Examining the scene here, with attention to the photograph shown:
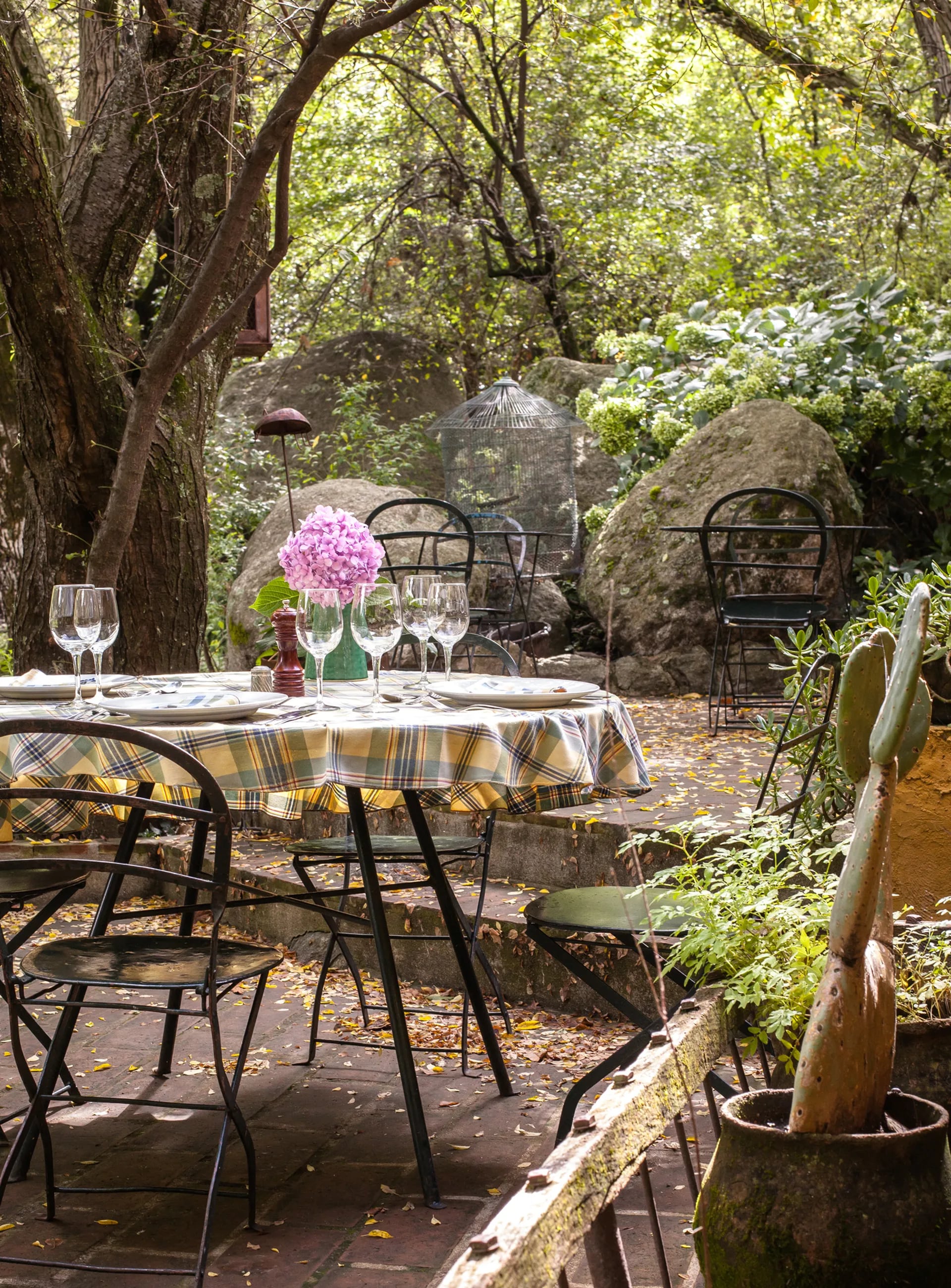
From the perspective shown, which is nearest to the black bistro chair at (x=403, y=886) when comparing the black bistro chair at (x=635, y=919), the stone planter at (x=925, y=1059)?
the black bistro chair at (x=635, y=919)

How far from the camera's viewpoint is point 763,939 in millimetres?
1569

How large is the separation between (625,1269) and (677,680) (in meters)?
6.07

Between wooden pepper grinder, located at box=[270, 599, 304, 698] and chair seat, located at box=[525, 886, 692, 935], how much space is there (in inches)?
28.3

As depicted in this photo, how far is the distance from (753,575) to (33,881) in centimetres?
495

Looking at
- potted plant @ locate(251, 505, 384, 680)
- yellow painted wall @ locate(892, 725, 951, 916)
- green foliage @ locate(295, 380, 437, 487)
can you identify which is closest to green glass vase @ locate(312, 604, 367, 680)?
potted plant @ locate(251, 505, 384, 680)

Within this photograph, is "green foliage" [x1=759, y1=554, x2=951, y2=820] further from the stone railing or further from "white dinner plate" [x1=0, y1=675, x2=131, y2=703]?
"white dinner plate" [x1=0, y1=675, x2=131, y2=703]

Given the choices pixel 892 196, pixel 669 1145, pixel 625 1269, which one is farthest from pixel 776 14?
pixel 625 1269

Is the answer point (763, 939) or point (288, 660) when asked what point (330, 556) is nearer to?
point (288, 660)

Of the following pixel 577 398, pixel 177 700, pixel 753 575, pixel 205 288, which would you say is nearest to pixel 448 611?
pixel 177 700

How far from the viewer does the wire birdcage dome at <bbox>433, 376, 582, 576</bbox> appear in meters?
9.66

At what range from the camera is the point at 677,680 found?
7.12 meters

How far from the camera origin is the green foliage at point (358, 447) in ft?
36.2

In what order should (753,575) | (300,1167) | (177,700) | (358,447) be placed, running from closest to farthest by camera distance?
(177,700)
(300,1167)
(753,575)
(358,447)

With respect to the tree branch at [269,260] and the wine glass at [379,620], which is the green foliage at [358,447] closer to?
the tree branch at [269,260]
